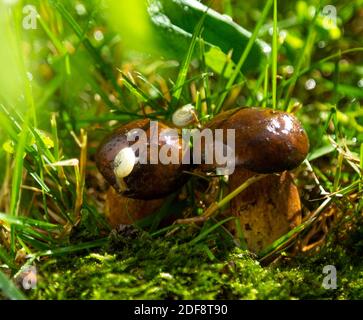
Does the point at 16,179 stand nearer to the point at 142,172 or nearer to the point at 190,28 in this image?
the point at 142,172

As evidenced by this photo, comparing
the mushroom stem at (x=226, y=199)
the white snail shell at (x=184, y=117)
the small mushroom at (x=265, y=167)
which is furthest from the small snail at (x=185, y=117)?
the mushroom stem at (x=226, y=199)

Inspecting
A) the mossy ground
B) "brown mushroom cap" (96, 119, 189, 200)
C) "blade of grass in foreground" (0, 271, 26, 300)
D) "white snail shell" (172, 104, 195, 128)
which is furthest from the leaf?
"blade of grass in foreground" (0, 271, 26, 300)

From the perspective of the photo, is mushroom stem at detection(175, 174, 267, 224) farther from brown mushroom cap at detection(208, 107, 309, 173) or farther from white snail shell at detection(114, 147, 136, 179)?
white snail shell at detection(114, 147, 136, 179)

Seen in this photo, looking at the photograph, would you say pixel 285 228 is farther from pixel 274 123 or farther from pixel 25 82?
pixel 25 82

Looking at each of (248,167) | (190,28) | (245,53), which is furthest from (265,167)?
(190,28)

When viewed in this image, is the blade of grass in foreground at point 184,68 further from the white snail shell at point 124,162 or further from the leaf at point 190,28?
the white snail shell at point 124,162

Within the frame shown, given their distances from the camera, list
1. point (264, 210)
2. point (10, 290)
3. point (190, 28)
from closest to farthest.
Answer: point (10, 290) < point (264, 210) < point (190, 28)

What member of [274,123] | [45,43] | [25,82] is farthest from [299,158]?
[45,43]
